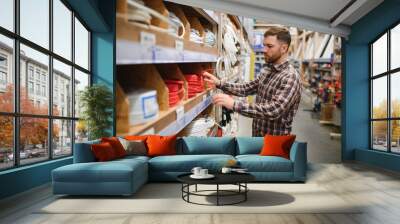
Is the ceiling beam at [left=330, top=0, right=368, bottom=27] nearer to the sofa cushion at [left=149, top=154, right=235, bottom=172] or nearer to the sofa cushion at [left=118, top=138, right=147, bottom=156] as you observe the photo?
the sofa cushion at [left=149, top=154, right=235, bottom=172]

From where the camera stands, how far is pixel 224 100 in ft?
27.1

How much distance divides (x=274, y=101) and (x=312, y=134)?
1.50 m

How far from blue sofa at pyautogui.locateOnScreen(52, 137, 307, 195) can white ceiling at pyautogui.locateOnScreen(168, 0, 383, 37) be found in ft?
9.21

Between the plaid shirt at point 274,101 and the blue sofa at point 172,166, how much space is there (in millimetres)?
1185

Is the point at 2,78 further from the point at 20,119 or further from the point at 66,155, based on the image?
the point at 66,155

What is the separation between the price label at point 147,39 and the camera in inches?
309

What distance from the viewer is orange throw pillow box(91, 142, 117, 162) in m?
5.53

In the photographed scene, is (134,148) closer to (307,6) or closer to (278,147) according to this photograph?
(278,147)

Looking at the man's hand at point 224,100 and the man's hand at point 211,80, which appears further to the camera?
the man's hand at point 211,80

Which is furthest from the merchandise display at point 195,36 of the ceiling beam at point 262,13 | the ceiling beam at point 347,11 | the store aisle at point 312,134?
the ceiling beam at point 347,11

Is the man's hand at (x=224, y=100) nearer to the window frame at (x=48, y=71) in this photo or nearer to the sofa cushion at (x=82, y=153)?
the window frame at (x=48, y=71)

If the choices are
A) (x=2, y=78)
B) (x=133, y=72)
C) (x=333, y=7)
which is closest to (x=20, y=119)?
(x=2, y=78)

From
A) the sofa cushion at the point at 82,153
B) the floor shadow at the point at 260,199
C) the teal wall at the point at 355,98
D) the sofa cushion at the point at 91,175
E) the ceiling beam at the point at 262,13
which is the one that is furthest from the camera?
the teal wall at the point at 355,98

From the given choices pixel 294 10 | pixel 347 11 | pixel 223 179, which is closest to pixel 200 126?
pixel 294 10
